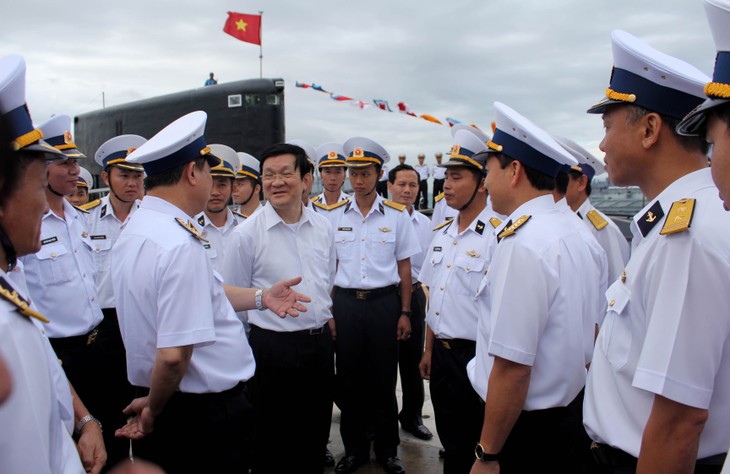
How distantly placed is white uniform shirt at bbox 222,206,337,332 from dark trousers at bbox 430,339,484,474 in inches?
33.6

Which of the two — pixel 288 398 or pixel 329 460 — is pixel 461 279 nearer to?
pixel 288 398

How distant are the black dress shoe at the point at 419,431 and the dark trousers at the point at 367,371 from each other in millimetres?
447

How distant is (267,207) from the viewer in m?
3.51

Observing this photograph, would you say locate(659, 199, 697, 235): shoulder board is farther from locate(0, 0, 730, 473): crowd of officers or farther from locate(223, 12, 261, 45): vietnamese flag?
locate(223, 12, 261, 45): vietnamese flag

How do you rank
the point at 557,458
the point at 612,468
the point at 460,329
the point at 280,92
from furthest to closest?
the point at 280,92, the point at 460,329, the point at 557,458, the point at 612,468

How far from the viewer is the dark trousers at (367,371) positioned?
4.03 m

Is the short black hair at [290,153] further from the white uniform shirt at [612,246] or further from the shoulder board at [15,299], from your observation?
the shoulder board at [15,299]

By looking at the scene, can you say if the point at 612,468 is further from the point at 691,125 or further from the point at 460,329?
the point at 460,329

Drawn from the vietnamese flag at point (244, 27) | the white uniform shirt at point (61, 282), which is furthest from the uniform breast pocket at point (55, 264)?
the vietnamese flag at point (244, 27)

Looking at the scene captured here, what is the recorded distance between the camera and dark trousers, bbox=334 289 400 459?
403cm

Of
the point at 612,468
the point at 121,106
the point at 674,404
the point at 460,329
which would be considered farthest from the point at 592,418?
the point at 121,106

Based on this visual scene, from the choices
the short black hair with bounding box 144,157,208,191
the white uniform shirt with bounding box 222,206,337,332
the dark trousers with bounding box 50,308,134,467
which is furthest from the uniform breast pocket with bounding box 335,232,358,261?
the short black hair with bounding box 144,157,208,191

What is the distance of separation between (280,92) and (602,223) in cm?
878

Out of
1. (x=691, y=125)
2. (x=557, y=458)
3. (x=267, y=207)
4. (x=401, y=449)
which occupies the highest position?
(x=691, y=125)
